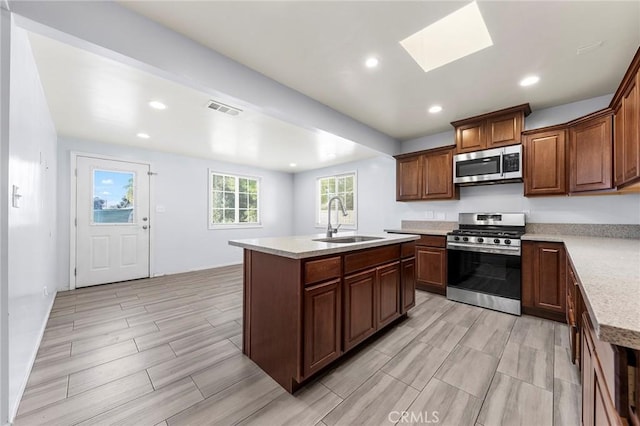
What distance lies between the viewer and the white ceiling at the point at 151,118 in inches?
85.7

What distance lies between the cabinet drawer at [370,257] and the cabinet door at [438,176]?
5.62ft

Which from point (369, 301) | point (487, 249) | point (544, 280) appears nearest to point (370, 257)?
point (369, 301)

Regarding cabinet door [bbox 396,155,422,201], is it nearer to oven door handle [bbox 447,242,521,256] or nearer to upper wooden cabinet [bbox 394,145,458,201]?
upper wooden cabinet [bbox 394,145,458,201]

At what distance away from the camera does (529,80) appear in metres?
2.52

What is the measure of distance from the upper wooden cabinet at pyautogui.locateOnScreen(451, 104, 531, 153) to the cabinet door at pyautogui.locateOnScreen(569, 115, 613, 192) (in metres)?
0.51

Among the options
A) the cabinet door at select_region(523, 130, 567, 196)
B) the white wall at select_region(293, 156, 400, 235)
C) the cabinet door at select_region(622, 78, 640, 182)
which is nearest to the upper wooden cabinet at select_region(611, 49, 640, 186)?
the cabinet door at select_region(622, 78, 640, 182)

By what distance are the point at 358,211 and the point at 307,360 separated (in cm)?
405

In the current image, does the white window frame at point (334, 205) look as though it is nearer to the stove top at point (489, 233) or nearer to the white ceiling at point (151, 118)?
the white ceiling at point (151, 118)

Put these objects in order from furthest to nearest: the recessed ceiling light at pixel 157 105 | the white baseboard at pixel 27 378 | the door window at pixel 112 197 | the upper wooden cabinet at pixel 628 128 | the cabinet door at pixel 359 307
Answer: the door window at pixel 112 197 → the recessed ceiling light at pixel 157 105 → the cabinet door at pixel 359 307 → the upper wooden cabinet at pixel 628 128 → the white baseboard at pixel 27 378

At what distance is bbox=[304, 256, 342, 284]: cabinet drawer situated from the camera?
1670mm

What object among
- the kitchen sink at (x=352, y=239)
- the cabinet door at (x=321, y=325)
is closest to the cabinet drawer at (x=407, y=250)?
the kitchen sink at (x=352, y=239)

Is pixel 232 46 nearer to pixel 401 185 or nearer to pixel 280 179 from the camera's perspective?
pixel 401 185

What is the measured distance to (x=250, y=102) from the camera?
7.61ft

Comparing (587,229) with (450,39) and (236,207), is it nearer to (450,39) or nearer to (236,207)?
(450,39)
